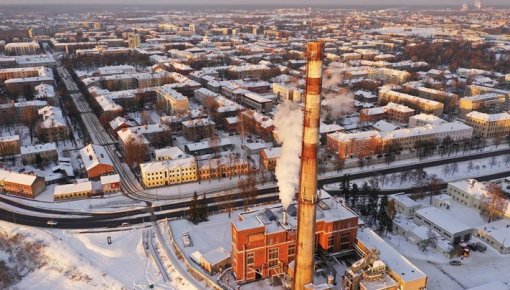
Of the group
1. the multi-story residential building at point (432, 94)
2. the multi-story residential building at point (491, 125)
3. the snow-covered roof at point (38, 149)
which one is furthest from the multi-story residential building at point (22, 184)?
the multi-story residential building at point (432, 94)

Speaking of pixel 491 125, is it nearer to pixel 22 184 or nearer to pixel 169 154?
pixel 169 154

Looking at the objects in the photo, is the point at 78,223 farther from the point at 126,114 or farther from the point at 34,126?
the point at 126,114

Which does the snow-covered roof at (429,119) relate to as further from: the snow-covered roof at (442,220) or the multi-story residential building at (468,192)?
the snow-covered roof at (442,220)

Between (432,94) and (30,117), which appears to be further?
(432,94)

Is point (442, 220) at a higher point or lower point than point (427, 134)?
lower

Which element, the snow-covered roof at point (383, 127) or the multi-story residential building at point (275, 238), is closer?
the multi-story residential building at point (275, 238)

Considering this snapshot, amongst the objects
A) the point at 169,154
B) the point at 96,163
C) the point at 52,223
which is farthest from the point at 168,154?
the point at 52,223

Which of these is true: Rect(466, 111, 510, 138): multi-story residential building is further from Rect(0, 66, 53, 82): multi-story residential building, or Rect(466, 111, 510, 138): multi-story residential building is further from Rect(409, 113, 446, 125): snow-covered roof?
Rect(0, 66, 53, 82): multi-story residential building
